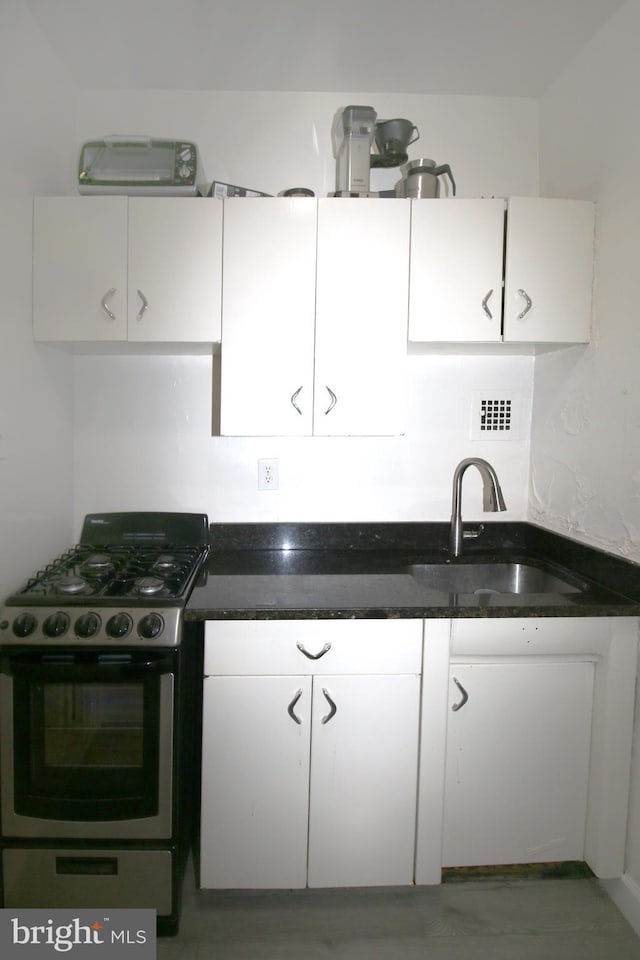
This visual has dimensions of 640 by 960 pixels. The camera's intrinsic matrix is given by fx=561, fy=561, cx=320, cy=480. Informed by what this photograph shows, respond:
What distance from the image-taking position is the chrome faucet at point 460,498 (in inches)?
73.8

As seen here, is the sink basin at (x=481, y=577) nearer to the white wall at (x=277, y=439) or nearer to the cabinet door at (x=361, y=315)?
the white wall at (x=277, y=439)

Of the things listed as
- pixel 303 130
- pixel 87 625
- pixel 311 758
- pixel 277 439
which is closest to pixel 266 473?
pixel 277 439

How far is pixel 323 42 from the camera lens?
6.02ft

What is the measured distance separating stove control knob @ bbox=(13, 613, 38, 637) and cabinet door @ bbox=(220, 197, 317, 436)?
30.3 inches

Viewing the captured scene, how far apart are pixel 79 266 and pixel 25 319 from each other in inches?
9.3

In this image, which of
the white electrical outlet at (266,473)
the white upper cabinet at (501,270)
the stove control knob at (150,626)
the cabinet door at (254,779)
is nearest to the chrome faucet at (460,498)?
the white upper cabinet at (501,270)

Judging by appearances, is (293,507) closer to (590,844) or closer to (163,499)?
(163,499)

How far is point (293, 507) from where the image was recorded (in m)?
2.18

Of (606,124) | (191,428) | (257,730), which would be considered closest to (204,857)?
(257,730)

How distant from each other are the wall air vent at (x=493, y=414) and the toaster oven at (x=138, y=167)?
127cm

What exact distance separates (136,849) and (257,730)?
0.43m

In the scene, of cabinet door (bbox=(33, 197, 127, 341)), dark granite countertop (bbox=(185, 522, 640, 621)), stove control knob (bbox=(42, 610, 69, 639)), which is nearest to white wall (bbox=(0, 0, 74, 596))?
cabinet door (bbox=(33, 197, 127, 341))

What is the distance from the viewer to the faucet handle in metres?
2.20

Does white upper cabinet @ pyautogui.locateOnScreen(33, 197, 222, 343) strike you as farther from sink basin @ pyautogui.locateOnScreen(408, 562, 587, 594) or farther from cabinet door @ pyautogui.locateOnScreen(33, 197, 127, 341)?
sink basin @ pyautogui.locateOnScreen(408, 562, 587, 594)
